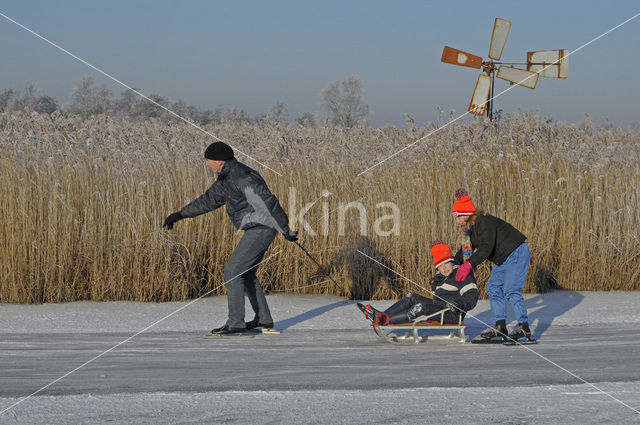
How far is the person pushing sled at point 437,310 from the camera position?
25.8 ft

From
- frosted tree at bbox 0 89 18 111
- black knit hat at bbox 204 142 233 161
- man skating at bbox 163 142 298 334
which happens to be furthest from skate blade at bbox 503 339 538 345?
frosted tree at bbox 0 89 18 111

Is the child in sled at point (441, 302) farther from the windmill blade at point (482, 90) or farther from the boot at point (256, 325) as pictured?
the windmill blade at point (482, 90)

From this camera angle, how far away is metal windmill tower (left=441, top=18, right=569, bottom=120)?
985 inches

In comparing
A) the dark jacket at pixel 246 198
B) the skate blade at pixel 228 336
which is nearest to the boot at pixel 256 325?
the skate blade at pixel 228 336

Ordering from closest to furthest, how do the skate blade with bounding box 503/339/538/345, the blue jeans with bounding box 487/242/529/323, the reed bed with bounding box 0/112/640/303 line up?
the skate blade with bounding box 503/339/538/345, the blue jeans with bounding box 487/242/529/323, the reed bed with bounding box 0/112/640/303

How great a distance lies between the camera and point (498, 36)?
26.1m

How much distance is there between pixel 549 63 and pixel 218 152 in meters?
19.1

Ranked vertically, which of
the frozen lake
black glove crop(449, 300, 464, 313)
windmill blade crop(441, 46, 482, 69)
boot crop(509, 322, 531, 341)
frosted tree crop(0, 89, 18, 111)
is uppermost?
frosted tree crop(0, 89, 18, 111)

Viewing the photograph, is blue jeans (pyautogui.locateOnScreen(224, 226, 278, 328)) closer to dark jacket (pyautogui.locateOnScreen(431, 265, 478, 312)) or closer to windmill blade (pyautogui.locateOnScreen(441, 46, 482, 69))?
dark jacket (pyautogui.locateOnScreen(431, 265, 478, 312))

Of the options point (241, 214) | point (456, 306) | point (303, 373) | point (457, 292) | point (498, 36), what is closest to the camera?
point (303, 373)

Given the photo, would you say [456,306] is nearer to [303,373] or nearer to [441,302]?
[441,302]

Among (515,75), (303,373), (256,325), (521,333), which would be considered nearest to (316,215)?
(256,325)

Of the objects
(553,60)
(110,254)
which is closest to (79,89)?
(553,60)

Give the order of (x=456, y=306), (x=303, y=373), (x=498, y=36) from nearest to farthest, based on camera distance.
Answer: (x=303, y=373) → (x=456, y=306) → (x=498, y=36)
